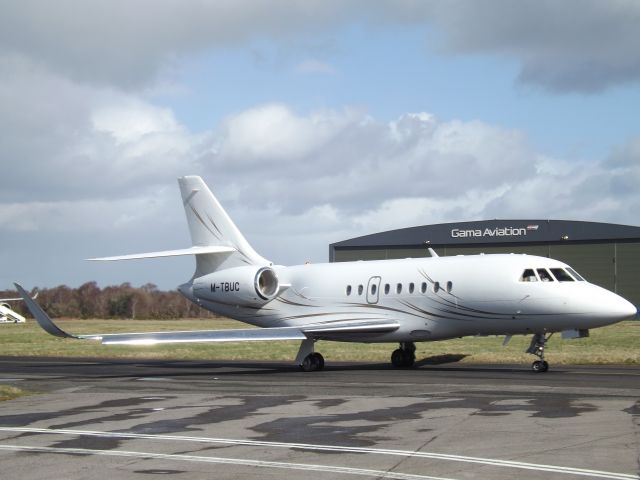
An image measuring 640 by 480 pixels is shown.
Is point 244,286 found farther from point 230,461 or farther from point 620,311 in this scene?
point 230,461

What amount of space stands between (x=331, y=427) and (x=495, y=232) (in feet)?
198

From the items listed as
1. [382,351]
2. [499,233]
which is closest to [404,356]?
[382,351]

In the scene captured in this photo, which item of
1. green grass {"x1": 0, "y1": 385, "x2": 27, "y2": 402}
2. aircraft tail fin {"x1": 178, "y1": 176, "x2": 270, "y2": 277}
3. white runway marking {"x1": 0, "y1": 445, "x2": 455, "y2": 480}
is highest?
aircraft tail fin {"x1": 178, "y1": 176, "x2": 270, "y2": 277}

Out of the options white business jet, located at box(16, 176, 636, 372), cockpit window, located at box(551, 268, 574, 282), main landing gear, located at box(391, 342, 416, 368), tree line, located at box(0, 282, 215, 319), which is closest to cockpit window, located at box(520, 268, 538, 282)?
white business jet, located at box(16, 176, 636, 372)

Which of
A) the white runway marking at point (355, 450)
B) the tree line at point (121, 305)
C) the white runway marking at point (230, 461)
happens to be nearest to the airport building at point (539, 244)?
the tree line at point (121, 305)

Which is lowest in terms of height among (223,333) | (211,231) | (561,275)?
(223,333)

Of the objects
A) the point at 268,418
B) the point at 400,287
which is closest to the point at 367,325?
the point at 400,287

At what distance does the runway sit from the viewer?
11.0 metres

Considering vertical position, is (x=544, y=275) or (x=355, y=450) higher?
(x=544, y=275)

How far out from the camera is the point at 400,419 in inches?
605

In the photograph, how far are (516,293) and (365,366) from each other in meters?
7.27

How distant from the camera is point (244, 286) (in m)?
33.3

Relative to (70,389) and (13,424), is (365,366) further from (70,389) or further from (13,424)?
(13,424)

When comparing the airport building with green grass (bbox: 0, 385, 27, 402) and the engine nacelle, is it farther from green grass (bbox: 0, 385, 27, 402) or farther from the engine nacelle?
green grass (bbox: 0, 385, 27, 402)
